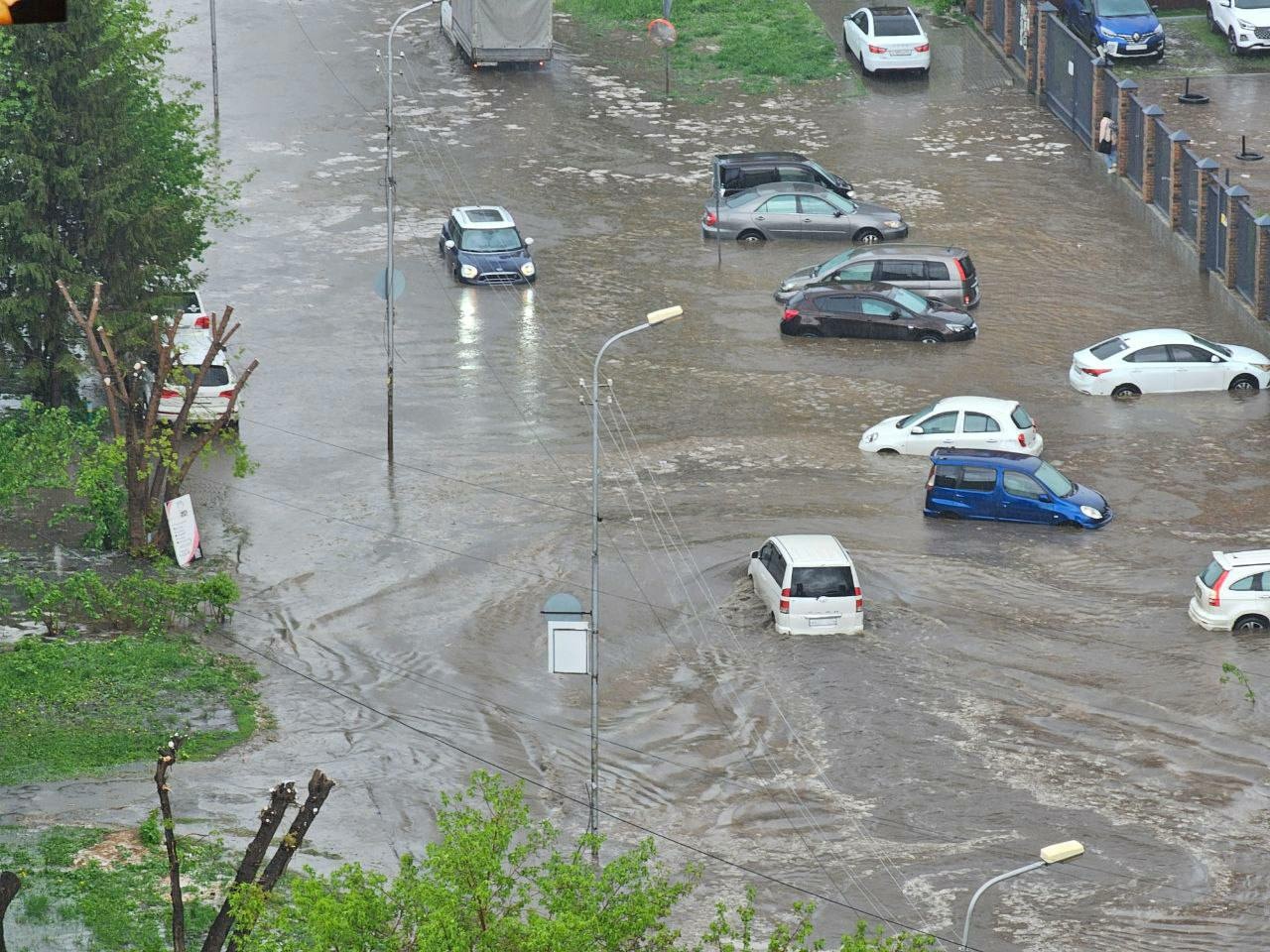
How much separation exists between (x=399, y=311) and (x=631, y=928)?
30.0m

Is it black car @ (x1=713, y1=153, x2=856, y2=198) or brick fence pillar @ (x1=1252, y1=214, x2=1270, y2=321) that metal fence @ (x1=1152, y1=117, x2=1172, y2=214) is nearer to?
brick fence pillar @ (x1=1252, y1=214, x2=1270, y2=321)

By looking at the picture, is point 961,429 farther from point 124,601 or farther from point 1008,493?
point 124,601

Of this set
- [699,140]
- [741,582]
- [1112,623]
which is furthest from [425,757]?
[699,140]

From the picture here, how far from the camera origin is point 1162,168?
51.6m

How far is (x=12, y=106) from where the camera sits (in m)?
40.6

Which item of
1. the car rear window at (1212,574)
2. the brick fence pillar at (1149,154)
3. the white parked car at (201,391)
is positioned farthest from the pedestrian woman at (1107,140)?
the white parked car at (201,391)

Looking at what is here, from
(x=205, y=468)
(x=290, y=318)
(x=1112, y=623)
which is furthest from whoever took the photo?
(x=290, y=318)

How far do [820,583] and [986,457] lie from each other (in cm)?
559

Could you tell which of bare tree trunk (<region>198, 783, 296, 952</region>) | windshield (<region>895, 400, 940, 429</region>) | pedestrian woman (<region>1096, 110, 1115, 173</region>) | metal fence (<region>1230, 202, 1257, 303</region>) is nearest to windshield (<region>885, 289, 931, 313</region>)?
windshield (<region>895, 400, 940, 429</region>)

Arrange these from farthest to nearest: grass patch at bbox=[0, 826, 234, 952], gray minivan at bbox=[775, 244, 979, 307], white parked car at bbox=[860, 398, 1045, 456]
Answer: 1. gray minivan at bbox=[775, 244, 979, 307]
2. white parked car at bbox=[860, 398, 1045, 456]
3. grass patch at bbox=[0, 826, 234, 952]

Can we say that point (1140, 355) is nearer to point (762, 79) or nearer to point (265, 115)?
point (762, 79)

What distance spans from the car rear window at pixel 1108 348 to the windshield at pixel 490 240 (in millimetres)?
13583

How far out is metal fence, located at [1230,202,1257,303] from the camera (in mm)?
45938

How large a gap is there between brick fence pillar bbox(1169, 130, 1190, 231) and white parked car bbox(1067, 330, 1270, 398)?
29.5 feet
